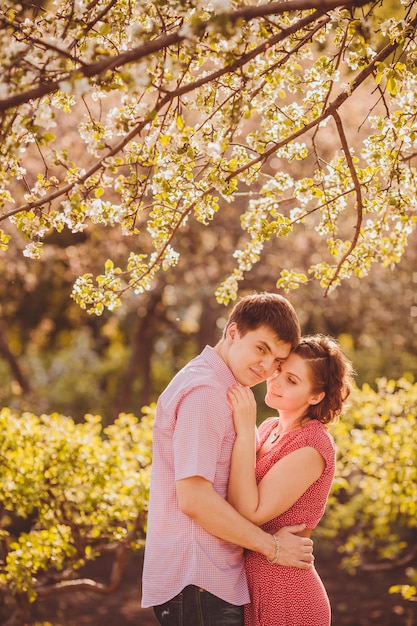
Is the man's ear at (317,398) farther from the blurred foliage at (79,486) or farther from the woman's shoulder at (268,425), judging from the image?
the blurred foliage at (79,486)

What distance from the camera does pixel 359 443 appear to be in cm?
569

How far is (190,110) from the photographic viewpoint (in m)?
3.52

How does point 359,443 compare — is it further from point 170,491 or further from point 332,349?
point 170,491

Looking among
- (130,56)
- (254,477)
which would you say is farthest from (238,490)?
(130,56)

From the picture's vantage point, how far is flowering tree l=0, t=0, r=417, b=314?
8.23ft

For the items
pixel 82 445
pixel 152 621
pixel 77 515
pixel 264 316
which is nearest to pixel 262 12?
pixel 264 316

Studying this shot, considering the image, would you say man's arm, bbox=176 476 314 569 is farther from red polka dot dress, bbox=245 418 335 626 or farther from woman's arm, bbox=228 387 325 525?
red polka dot dress, bbox=245 418 335 626

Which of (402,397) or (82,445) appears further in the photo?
(402,397)

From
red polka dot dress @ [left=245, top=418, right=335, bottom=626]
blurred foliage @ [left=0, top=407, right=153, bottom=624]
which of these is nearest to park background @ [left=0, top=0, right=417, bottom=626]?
blurred foliage @ [left=0, top=407, right=153, bottom=624]

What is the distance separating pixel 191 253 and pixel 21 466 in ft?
17.7

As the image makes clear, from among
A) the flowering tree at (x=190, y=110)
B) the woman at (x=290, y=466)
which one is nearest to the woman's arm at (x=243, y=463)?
the woman at (x=290, y=466)

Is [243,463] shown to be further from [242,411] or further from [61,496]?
[61,496]

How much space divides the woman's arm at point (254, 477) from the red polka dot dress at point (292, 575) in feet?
0.27

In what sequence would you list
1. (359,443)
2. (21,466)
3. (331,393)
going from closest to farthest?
(331,393) < (21,466) < (359,443)
